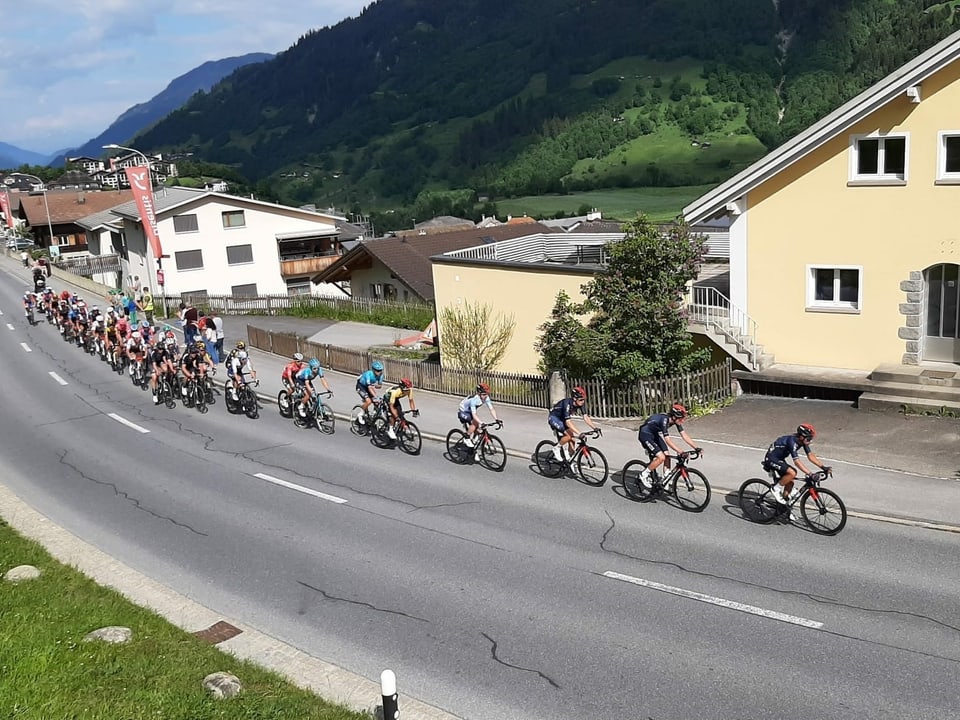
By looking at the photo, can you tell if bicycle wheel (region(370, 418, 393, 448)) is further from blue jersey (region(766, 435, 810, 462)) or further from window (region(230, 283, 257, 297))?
window (region(230, 283, 257, 297))

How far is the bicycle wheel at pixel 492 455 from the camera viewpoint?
1744cm

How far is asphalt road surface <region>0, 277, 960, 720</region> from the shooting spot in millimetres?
9133

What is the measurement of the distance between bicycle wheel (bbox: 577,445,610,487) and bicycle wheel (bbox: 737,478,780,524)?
8.60 ft

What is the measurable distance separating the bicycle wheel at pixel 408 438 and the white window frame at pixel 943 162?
1272cm

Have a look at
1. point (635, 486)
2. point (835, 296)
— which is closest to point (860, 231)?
point (835, 296)

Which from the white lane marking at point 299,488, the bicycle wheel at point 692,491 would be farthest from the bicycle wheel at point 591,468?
the white lane marking at point 299,488

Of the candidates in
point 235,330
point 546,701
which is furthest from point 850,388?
point 235,330

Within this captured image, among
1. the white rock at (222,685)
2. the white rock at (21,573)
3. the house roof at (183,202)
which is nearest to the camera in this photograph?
the white rock at (222,685)

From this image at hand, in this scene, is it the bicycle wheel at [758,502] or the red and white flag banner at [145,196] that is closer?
the bicycle wheel at [758,502]

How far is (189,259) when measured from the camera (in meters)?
56.5

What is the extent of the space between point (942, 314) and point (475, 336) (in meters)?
13.3

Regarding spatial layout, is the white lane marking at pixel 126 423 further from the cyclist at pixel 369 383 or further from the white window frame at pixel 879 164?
the white window frame at pixel 879 164

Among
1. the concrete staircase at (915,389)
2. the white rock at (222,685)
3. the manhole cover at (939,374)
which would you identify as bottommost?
the white rock at (222,685)

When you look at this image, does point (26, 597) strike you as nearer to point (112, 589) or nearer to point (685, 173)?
point (112, 589)
